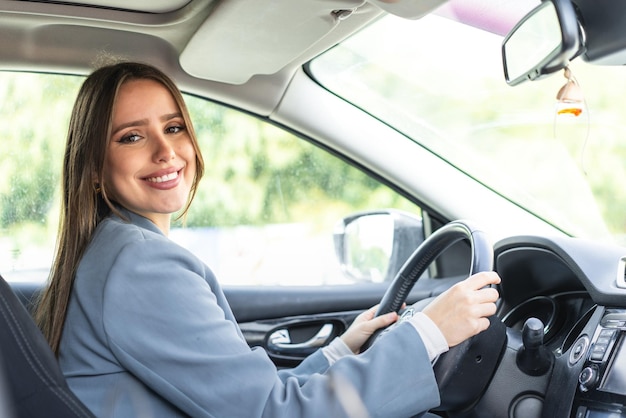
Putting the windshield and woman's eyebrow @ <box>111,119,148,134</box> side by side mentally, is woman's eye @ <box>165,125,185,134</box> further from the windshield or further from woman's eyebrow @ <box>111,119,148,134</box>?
the windshield

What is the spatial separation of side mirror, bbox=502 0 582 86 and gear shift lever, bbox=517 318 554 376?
533 mm

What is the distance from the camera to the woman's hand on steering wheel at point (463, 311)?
1.69m

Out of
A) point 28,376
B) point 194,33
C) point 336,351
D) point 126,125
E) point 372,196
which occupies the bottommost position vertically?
point 336,351

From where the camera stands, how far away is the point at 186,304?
163 centimetres

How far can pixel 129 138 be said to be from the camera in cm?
196

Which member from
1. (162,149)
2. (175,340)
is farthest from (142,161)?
(175,340)

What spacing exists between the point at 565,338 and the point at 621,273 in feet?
0.70

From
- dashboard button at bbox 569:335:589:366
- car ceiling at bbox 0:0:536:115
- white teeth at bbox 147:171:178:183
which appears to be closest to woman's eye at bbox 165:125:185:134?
white teeth at bbox 147:171:178:183

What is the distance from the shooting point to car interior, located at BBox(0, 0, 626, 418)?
1722 millimetres

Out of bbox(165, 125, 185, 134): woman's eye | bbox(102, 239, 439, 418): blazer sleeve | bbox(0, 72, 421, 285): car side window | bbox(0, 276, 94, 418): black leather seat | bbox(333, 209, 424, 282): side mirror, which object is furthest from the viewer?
bbox(333, 209, 424, 282): side mirror

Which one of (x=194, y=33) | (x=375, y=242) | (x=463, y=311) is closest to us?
(x=463, y=311)

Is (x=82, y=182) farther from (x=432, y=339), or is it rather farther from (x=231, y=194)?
(x=231, y=194)

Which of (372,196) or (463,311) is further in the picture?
(372,196)

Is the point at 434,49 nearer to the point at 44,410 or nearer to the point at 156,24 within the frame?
the point at 156,24
